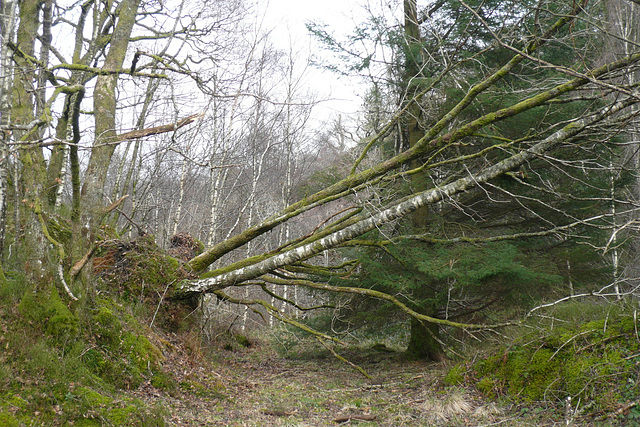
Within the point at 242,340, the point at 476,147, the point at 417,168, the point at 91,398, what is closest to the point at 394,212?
the point at 417,168

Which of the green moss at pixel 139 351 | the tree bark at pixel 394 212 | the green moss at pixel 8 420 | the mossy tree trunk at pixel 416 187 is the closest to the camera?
the green moss at pixel 8 420

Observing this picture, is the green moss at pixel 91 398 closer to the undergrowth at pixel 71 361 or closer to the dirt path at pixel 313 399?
the undergrowth at pixel 71 361

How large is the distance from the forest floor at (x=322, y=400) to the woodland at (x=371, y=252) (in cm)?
5

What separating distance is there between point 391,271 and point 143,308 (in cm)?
460

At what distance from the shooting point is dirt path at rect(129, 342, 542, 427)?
16.0 feet

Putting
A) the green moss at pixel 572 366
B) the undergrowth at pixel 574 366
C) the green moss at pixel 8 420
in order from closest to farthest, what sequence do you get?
1. the green moss at pixel 8 420
2. the undergrowth at pixel 574 366
3. the green moss at pixel 572 366

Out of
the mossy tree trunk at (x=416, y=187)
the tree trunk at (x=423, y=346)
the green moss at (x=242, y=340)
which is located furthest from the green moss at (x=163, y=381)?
the green moss at (x=242, y=340)

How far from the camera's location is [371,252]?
29.7ft

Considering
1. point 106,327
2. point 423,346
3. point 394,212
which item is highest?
point 394,212

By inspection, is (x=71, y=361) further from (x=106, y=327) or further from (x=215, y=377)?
(x=215, y=377)

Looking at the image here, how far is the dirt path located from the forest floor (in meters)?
0.01

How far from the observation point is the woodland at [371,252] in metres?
4.25

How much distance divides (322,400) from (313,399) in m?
0.15

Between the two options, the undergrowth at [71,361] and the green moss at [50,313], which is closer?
the undergrowth at [71,361]
